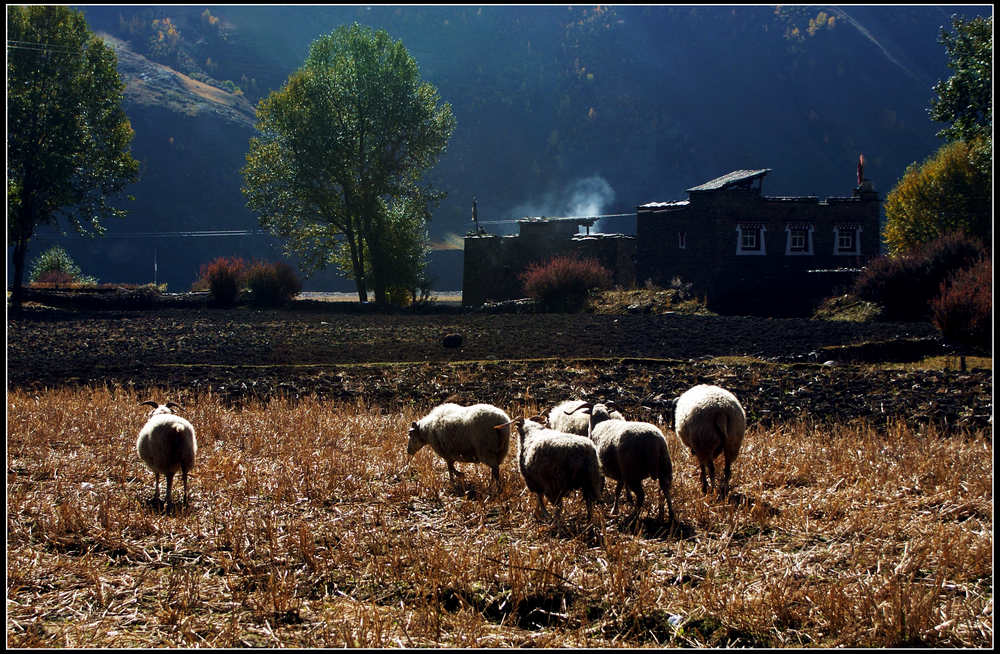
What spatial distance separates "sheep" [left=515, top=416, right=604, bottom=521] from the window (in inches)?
1661

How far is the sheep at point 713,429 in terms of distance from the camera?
921 centimetres

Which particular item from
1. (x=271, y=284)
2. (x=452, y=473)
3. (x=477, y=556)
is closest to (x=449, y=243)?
(x=271, y=284)

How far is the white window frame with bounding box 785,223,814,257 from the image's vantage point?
46344 mm

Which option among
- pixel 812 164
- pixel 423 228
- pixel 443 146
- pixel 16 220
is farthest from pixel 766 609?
pixel 812 164

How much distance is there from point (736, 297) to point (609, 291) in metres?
Result: 6.28

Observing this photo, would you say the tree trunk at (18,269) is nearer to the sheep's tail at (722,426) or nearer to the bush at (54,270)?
the bush at (54,270)

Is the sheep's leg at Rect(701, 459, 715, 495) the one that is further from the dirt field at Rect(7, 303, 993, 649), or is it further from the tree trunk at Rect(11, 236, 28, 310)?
the tree trunk at Rect(11, 236, 28, 310)

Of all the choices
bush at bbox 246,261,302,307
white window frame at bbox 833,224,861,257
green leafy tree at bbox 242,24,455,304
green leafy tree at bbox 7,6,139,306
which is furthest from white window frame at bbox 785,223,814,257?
green leafy tree at bbox 7,6,139,306

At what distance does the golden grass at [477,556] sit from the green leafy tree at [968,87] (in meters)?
27.7

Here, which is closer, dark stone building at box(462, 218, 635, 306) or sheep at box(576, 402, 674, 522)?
sheep at box(576, 402, 674, 522)

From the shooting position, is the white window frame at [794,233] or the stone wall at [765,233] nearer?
the stone wall at [765,233]

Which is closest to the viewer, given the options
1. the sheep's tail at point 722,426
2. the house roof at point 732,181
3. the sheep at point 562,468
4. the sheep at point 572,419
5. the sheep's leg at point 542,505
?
the sheep at point 562,468

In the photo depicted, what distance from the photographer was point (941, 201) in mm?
58688

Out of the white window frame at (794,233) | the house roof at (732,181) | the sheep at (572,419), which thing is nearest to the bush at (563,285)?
the house roof at (732,181)
